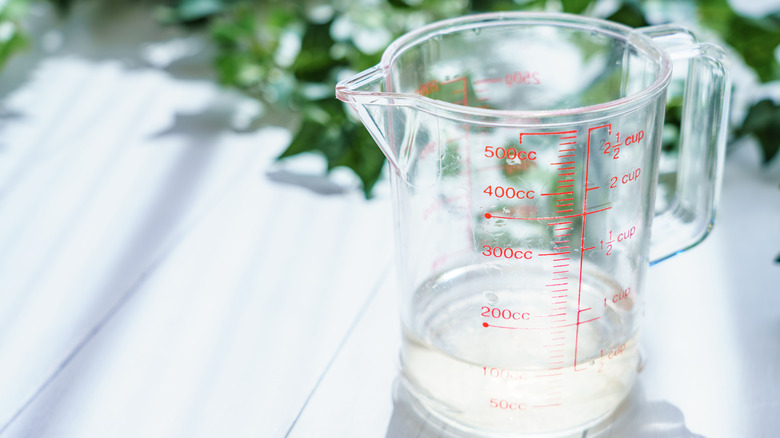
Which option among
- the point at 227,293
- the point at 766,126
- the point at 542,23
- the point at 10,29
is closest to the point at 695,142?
the point at 542,23

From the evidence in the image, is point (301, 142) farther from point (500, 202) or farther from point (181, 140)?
point (500, 202)

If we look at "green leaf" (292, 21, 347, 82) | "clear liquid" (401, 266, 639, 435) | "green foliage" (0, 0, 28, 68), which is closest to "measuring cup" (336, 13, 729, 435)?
"clear liquid" (401, 266, 639, 435)

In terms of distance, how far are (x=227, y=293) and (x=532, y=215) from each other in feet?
1.01

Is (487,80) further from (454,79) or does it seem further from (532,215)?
(532,215)

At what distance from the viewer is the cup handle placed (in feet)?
1.68

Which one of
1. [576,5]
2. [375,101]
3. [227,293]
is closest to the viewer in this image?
[375,101]

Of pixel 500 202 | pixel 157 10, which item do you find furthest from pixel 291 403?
pixel 157 10

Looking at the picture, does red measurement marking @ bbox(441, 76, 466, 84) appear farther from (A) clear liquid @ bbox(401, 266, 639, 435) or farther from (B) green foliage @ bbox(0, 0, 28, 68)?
(B) green foliage @ bbox(0, 0, 28, 68)

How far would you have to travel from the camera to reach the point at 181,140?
90cm

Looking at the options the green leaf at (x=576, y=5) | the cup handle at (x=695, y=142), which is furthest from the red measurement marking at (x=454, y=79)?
the green leaf at (x=576, y=5)

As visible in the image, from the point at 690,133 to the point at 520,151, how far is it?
151mm

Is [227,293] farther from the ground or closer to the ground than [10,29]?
closer to the ground

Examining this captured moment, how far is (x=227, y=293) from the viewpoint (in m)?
0.69

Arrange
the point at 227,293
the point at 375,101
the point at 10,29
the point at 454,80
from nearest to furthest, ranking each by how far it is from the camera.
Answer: the point at 375,101
the point at 454,80
the point at 227,293
the point at 10,29
